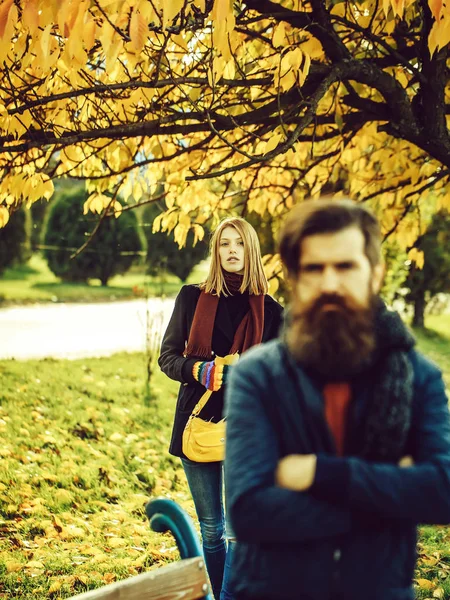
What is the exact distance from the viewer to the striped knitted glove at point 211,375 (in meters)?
3.02

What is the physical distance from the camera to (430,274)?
1434 centimetres

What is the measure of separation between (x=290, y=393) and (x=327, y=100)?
3.85 metres

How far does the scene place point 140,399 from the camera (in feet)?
25.4

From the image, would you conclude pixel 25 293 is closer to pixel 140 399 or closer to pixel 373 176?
pixel 140 399

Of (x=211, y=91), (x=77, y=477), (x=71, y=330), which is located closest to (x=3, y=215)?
(x=211, y=91)

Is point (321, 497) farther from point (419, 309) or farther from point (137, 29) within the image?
point (419, 309)

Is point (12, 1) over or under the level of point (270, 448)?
over

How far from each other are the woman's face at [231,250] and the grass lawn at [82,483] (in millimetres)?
2032

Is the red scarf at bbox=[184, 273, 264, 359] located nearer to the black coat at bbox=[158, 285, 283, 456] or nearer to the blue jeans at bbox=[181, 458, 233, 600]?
the black coat at bbox=[158, 285, 283, 456]

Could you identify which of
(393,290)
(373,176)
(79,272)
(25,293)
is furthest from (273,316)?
(79,272)

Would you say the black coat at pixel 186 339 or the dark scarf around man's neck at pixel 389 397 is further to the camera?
the black coat at pixel 186 339

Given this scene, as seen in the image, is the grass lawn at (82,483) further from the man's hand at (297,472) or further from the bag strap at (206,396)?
the man's hand at (297,472)

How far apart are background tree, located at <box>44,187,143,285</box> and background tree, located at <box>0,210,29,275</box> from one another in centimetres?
69

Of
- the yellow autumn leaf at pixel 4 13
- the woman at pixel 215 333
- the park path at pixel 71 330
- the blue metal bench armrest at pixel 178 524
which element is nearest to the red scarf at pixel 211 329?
the woman at pixel 215 333
